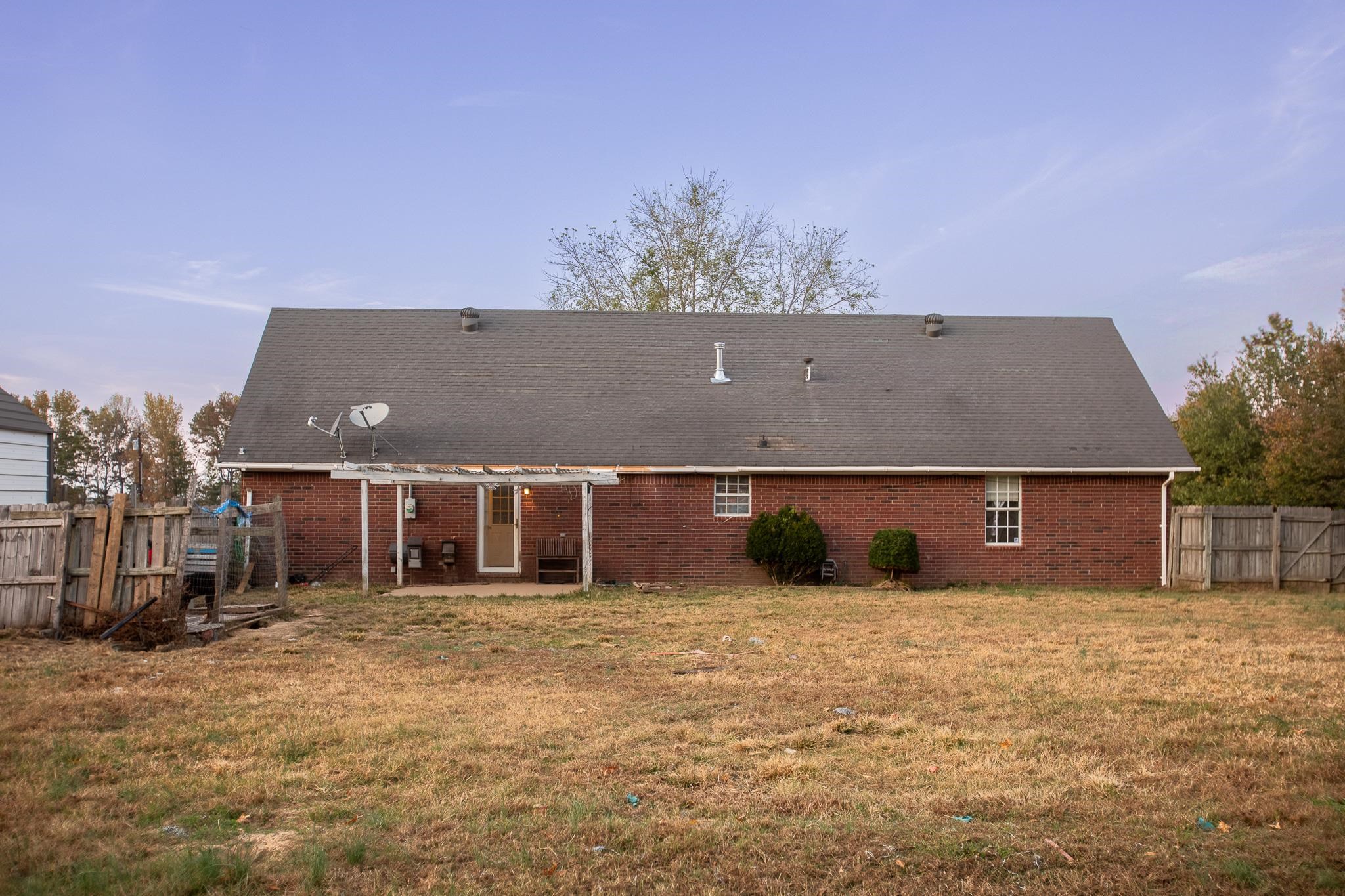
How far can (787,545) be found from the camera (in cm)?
1841

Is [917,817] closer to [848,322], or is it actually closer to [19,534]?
[19,534]

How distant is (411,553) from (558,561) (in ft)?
8.60

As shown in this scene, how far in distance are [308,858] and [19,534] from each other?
863 cm

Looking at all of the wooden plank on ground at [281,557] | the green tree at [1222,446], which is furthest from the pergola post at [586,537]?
the green tree at [1222,446]

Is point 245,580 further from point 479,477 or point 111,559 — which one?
point 111,559

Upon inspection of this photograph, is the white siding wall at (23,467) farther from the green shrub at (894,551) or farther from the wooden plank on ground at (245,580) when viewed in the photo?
the green shrub at (894,551)

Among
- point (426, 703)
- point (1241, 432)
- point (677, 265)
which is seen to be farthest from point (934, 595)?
point (1241, 432)

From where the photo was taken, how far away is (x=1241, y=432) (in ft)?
116

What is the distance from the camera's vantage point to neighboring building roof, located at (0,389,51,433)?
1211 cm

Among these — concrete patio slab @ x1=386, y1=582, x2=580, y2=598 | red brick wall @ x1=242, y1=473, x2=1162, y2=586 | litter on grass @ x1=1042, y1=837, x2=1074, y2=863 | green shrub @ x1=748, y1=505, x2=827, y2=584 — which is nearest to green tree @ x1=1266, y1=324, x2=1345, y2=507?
red brick wall @ x1=242, y1=473, x2=1162, y2=586

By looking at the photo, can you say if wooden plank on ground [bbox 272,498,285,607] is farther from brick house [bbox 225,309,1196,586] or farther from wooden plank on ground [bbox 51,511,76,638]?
brick house [bbox 225,309,1196,586]

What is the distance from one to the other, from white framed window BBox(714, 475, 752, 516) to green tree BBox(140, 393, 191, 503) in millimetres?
43409

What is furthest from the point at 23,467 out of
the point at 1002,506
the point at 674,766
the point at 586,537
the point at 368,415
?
the point at 1002,506

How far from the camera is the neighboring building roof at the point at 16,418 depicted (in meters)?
12.1
